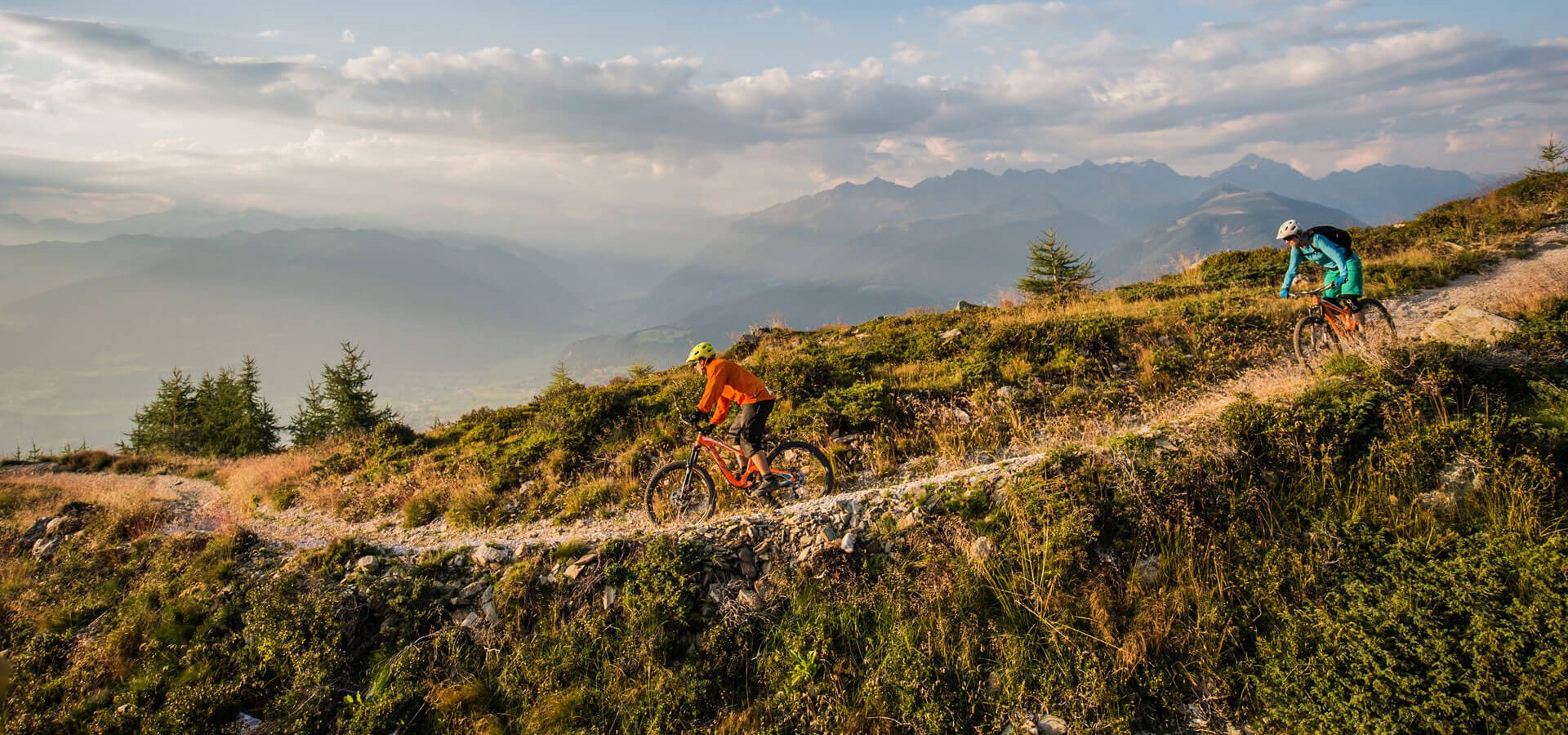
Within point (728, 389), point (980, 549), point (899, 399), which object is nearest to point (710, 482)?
point (728, 389)

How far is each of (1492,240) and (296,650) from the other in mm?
30742

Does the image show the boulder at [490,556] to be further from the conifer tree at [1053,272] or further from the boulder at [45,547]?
the conifer tree at [1053,272]

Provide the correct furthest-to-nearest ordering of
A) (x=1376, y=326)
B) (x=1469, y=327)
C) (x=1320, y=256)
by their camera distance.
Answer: (x=1320, y=256)
(x=1376, y=326)
(x=1469, y=327)

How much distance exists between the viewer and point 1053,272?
25.8 m

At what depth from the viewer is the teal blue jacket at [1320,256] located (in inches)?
413

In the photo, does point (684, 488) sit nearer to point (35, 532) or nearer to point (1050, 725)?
point (1050, 725)

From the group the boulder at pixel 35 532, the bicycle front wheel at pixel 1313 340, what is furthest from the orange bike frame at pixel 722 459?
the boulder at pixel 35 532

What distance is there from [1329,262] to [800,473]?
407 inches

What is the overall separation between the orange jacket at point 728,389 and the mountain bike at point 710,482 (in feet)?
1.65

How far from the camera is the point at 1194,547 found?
630 cm

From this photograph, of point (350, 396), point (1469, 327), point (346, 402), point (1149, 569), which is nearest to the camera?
point (1149, 569)

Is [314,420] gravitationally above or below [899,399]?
below

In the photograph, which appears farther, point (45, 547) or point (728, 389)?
point (45, 547)

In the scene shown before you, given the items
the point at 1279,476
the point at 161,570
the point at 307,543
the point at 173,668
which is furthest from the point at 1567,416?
the point at 161,570
